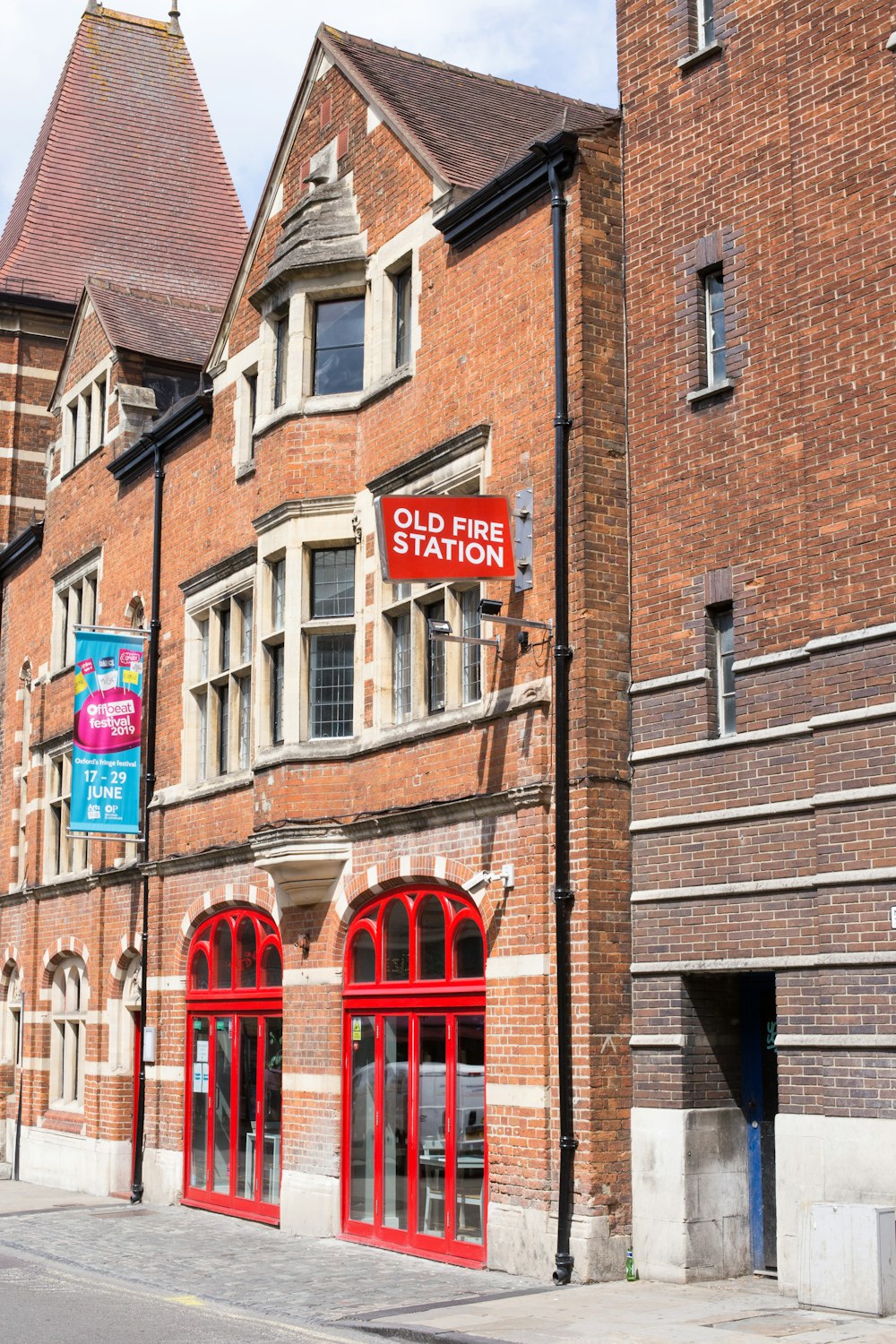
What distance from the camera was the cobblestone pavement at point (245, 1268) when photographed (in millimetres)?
13555

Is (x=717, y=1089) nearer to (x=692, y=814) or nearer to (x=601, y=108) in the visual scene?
(x=692, y=814)

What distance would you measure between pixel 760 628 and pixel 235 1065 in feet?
33.6

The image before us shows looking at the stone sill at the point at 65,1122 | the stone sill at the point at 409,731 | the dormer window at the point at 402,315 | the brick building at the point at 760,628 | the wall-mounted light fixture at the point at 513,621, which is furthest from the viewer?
the stone sill at the point at 65,1122

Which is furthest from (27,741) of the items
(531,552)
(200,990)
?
(531,552)

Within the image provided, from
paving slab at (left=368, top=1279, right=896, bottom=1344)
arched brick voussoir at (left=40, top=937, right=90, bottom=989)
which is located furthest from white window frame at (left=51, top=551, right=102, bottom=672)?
paving slab at (left=368, top=1279, right=896, bottom=1344)

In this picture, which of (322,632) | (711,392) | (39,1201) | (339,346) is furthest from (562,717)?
(39,1201)

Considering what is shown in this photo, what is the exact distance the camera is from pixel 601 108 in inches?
847

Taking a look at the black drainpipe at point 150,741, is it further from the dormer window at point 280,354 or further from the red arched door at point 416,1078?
the red arched door at point 416,1078

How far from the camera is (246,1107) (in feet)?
67.8

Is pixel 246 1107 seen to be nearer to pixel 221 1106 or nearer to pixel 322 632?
pixel 221 1106

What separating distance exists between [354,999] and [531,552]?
5453mm

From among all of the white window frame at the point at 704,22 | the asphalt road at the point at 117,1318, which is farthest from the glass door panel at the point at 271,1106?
the white window frame at the point at 704,22

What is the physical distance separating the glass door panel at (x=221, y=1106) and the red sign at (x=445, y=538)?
829 cm

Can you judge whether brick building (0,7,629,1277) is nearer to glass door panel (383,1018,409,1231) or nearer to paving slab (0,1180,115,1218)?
glass door panel (383,1018,409,1231)
